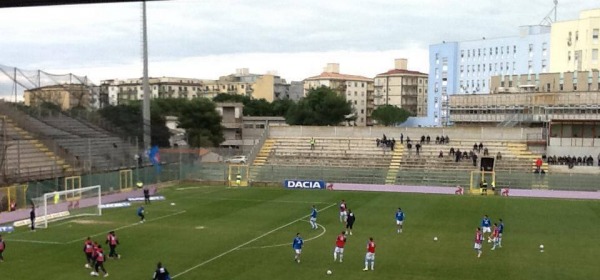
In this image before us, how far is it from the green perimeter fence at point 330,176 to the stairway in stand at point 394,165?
30cm

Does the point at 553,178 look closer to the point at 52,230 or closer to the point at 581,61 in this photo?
the point at 52,230

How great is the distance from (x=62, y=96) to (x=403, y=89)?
117 metres

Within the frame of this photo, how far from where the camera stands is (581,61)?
9838 cm

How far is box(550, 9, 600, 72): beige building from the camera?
9650 centimetres

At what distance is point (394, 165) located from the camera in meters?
62.8

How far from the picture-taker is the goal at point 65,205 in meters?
37.8

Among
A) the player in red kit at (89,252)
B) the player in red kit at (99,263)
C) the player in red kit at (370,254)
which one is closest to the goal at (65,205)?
the player in red kit at (89,252)

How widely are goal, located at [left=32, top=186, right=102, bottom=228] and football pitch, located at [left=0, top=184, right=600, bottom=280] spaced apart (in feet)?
4.11

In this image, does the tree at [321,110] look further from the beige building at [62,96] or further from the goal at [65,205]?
the goal at [65,205]

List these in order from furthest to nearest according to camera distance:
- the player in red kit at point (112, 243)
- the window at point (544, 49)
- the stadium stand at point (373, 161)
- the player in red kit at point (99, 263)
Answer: the window at point (544, 49), the stadium stand at point (373, 161), the player in red kit at point (112, 243), the player in red kit at point (99, 263)

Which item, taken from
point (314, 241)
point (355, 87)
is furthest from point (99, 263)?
point (355, 87)

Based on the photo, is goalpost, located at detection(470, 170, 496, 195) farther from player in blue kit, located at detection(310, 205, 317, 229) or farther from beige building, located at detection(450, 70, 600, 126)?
beige building, located at detection(450, 70, 600, 126)

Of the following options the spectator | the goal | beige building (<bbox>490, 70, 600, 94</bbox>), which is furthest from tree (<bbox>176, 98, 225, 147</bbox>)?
the spectator

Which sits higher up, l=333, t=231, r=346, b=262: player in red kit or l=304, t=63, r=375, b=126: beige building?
l=304, t=63, r=375, b=126: beige building
